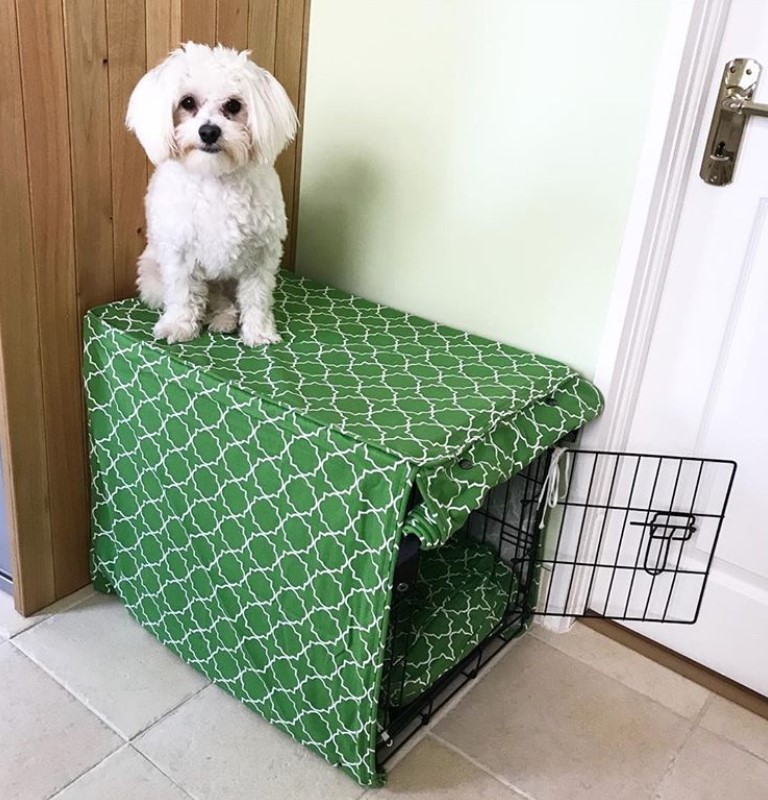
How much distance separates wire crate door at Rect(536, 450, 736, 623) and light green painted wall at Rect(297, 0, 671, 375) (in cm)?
27

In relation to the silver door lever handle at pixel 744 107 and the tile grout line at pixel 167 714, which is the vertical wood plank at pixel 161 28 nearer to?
the silver door lever handle at pixel 744 107

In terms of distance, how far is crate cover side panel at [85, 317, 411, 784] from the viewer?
1.43 metres

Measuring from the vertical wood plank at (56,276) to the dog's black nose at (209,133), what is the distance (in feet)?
1.02

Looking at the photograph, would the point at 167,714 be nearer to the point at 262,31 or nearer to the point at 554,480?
the point at 554,480

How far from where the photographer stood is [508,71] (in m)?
1.76

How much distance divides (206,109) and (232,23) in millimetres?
427

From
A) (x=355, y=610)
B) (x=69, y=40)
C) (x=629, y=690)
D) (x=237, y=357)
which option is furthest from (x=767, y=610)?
(x=69, y=40)

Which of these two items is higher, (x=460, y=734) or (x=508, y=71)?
(x=508, y=71)

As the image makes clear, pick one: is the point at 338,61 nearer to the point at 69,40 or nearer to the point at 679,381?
the point at 69,40

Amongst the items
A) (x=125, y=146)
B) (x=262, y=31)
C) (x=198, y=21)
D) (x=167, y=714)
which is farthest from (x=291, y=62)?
(x=167, y=714)

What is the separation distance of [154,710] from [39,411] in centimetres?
67

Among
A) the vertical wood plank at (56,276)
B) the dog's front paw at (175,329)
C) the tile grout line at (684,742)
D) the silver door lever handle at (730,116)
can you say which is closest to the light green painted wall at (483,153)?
the silver door lever handle at (730,116)

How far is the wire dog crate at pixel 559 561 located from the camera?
1.76 m

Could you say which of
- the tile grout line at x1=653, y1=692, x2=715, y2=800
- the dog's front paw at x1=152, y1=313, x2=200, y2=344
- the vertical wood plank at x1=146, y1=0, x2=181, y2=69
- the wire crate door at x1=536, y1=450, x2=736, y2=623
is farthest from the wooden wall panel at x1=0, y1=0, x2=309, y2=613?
the tile grout line at x1=653, y1=692, x2=715, y2=800
